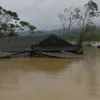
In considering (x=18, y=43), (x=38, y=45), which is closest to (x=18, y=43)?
(x=18, y=43)

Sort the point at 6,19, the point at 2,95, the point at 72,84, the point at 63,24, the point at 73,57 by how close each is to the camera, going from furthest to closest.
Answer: the point at 63,24 → the point at 6,19 → the point at 73,57 → the point at 72,84 → the point at 2,95

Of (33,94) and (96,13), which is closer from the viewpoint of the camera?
(33,94)

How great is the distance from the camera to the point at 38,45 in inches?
537

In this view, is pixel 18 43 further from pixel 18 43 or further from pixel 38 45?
pixel 38 45

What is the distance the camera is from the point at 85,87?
5.77 metres

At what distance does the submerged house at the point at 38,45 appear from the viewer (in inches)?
534

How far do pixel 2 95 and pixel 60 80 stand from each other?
2135 mm

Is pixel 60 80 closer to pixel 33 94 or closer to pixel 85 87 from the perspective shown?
pixel 85 87

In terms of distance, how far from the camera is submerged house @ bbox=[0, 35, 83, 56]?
13.6 meters

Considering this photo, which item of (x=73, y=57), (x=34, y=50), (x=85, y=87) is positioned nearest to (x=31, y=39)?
(x=34, y=50)

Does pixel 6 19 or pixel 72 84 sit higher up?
pixel 6 19

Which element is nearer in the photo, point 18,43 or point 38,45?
point 38,45

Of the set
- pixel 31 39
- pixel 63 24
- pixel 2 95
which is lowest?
→ pixel 2 95

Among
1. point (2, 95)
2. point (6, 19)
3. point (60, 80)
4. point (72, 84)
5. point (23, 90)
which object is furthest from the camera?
point (6, 19)
